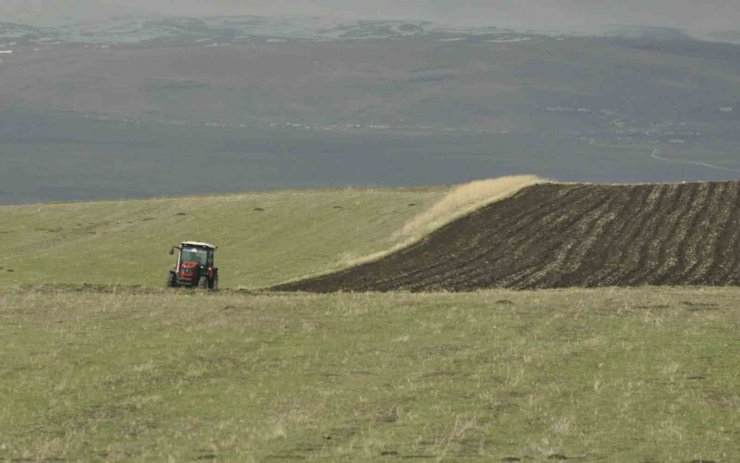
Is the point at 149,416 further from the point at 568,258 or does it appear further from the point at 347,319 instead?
the point at 568,258

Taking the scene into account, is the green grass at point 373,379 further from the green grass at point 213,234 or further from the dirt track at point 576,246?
the green grass at point 213,234

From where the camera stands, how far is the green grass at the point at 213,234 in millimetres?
69125

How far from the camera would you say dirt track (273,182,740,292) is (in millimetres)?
58500

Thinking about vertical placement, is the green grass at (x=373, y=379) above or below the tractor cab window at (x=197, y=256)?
above

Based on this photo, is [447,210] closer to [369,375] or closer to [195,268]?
[195,268]

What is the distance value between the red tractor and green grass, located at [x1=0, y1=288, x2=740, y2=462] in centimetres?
1268

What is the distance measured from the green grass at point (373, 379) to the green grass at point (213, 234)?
26.1 metres

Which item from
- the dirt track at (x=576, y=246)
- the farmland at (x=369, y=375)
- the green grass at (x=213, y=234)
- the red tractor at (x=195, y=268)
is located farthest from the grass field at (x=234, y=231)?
the farmland at (x=369, y=375)

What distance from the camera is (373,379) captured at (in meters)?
28.4

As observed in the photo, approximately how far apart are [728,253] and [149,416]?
44571 millimetres

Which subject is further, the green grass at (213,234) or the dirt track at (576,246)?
the green grass at (213,234)

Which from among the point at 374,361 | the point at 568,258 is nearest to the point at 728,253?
the point at 568,258

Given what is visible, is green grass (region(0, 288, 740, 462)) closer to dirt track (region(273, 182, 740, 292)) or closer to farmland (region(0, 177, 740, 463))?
farmland (region(0, 177, 740, 463))

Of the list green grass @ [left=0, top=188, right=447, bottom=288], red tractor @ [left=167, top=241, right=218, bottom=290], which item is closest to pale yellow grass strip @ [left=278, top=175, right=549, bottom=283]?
green grass @ [left=0, top=188, right=447, bottom=288]
